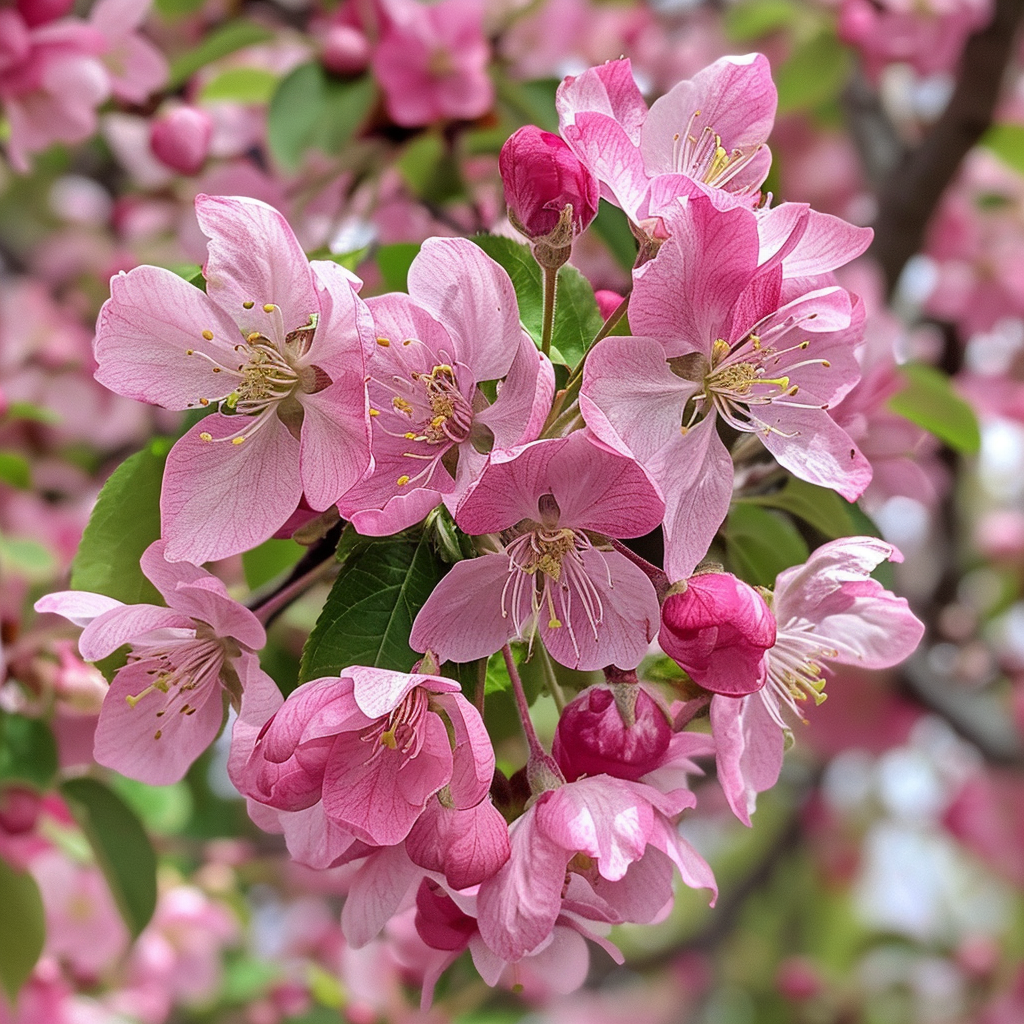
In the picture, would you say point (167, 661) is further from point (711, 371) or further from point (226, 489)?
point (711, 371)

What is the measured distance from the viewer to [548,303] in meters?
0.71

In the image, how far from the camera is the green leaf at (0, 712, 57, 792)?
1163 millimetres

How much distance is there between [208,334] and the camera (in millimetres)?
703

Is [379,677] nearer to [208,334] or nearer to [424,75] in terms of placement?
[208,334]

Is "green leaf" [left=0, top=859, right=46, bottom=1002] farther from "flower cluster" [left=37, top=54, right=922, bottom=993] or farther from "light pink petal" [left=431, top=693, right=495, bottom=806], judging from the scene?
"light pink petal" [left=431, top=693, right=495, bottom=806]

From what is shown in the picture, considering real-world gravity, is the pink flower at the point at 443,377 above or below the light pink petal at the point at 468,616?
above

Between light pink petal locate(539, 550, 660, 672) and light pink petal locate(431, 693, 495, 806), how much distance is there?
9 centimetres

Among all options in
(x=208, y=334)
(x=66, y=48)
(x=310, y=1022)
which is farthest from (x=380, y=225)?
(x=310, y=1022)

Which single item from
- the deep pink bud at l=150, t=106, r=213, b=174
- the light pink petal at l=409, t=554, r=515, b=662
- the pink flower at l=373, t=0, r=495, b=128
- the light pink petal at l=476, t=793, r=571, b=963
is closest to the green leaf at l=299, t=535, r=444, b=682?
the light pink petal at l=409, t=554, r=515, b=662

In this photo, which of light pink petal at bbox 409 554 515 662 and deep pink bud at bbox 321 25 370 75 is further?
deep pink bud at bbox 321 25 370 75

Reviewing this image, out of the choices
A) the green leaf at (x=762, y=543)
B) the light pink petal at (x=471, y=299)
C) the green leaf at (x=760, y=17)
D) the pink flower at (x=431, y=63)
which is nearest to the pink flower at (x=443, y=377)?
the light pink petal at (x=471, y=299)

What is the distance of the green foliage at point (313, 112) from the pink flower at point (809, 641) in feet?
2.93

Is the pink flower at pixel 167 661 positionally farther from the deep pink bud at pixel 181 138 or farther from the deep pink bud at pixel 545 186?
the deep pink bud at pixel 181 138

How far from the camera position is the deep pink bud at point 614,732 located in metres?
0.69
